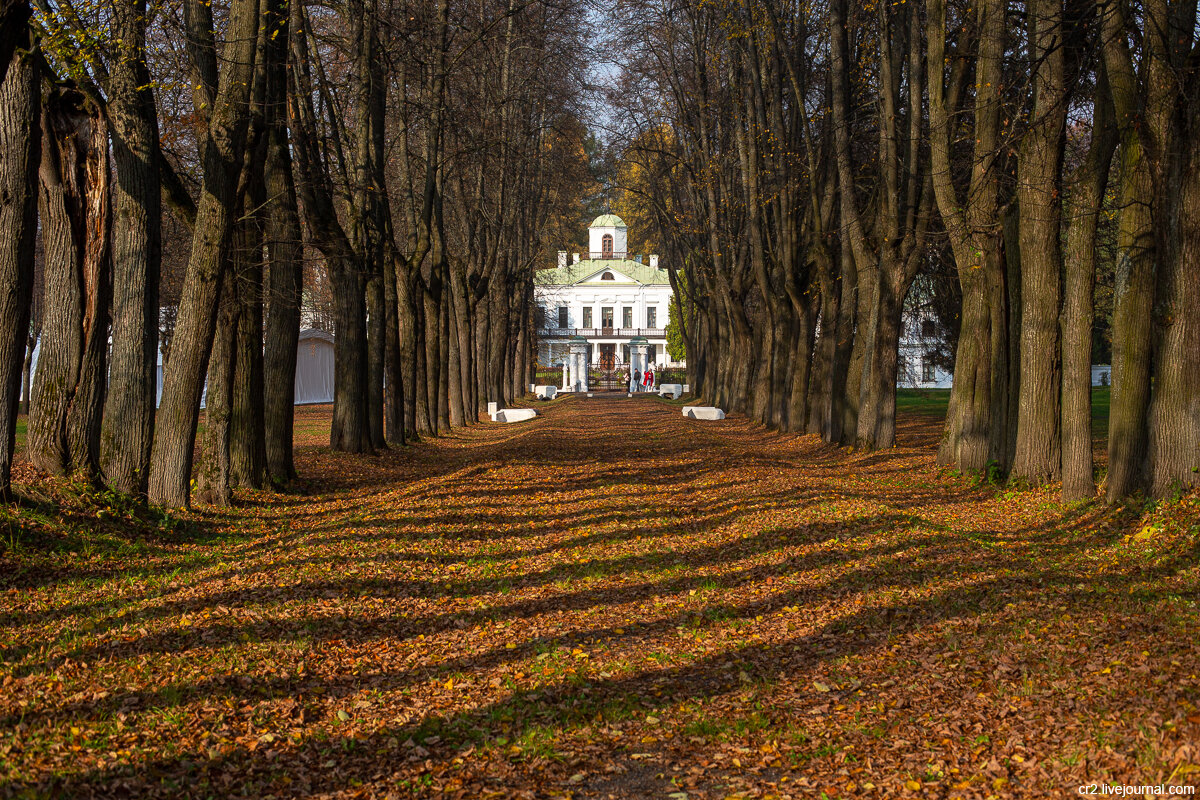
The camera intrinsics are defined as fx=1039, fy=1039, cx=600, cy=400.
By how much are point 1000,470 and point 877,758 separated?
9.82 metres

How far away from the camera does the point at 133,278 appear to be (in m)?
10.6

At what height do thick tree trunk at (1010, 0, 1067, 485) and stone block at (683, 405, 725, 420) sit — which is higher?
thick tree trunk at (1010, 0, 1067, 485)

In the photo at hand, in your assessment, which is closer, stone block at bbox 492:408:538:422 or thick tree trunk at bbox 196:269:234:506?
thick tree trunk at bbox 196:269:234:506

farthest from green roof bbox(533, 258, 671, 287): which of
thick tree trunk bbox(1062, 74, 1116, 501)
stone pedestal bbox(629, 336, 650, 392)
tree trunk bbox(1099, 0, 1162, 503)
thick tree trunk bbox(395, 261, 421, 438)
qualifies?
tree trunk bbox(1099, 0, 1162, 503)

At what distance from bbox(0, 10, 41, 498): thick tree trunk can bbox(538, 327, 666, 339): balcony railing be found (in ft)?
246

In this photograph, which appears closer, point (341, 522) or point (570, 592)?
point (570, 592)

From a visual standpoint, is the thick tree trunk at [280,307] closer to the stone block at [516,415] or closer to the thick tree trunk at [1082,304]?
the thick tree trunk at [1082,304]

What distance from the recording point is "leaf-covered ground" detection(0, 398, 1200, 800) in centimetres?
448

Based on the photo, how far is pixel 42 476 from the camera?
392 inches

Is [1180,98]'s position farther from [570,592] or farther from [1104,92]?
[570,592]

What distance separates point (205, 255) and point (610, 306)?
247 feet

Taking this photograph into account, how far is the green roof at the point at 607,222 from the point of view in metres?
81.8

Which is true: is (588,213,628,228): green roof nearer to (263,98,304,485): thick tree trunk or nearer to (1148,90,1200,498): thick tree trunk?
(263,98,304,485): thick tree trunk

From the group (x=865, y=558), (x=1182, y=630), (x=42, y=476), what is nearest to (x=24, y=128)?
(x=42, y=476)
